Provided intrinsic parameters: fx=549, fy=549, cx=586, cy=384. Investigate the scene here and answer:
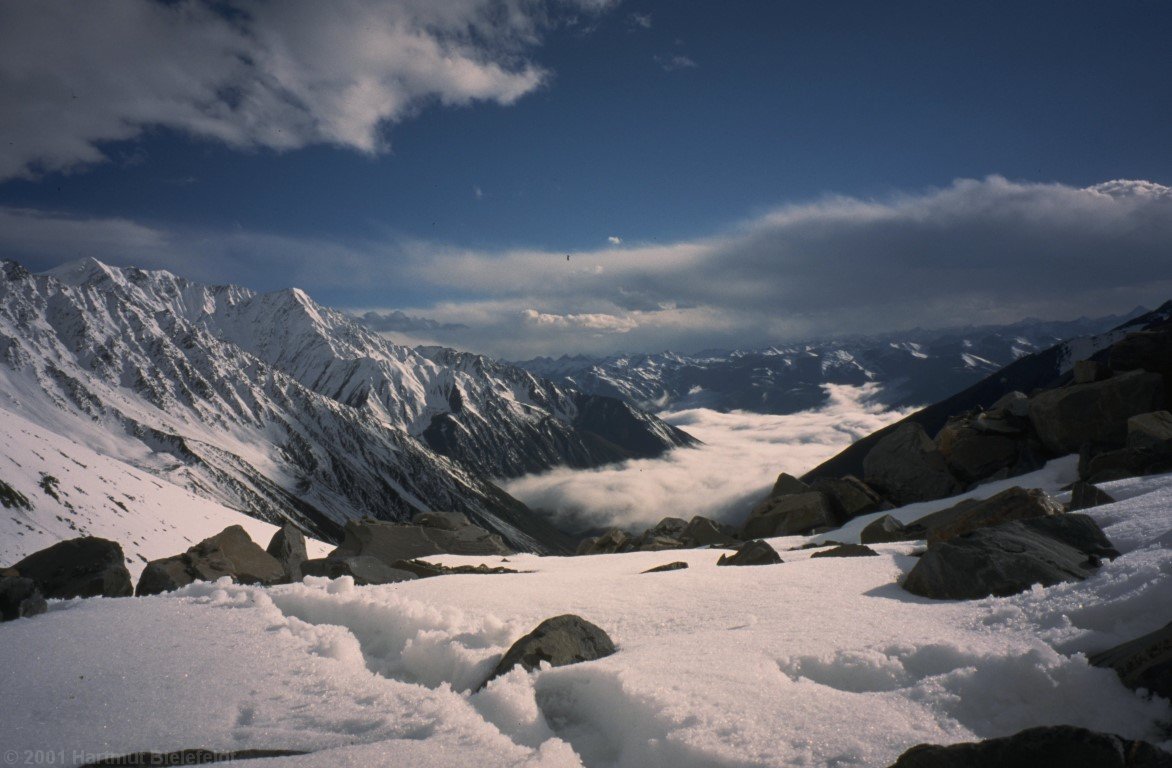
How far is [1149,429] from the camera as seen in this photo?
1977 cm

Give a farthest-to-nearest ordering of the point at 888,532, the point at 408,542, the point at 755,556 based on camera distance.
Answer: the point at 408,542 → the point at 888,532 → the point at 755,556

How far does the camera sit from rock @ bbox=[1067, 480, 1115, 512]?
14.3m

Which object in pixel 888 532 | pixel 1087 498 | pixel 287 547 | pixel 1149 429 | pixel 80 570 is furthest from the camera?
pixel 287 547

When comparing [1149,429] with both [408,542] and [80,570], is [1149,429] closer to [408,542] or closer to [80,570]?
[408,542]

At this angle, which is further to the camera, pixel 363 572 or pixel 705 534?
pixel 705 534

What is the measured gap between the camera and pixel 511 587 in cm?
1134

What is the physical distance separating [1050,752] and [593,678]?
374 cm

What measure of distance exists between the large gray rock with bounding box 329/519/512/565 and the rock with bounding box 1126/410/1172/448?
87.8 ft

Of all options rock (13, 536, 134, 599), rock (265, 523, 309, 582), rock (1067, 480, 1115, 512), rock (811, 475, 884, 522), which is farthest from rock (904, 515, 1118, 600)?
rock (265, 523, 309, 582)

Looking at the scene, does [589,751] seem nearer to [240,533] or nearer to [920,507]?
[240,533]

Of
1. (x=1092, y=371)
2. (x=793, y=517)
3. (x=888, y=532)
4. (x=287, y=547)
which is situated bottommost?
(x=793, y=517)

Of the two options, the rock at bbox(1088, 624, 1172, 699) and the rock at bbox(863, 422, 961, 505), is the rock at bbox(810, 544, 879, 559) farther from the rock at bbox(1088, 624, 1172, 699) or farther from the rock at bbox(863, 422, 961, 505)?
the rock at bbox(863, 422, 961, 505)

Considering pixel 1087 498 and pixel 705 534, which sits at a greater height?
pixel 1087 498

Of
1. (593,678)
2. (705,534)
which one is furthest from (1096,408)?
(593,678)
